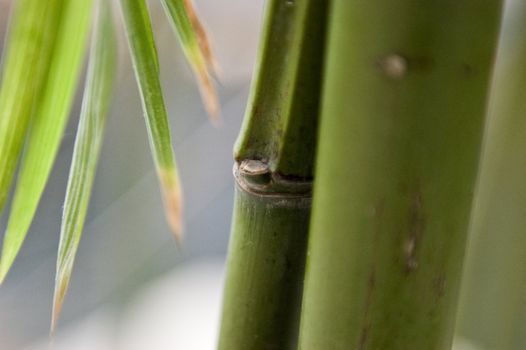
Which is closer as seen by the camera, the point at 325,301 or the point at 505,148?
the point at 325,301

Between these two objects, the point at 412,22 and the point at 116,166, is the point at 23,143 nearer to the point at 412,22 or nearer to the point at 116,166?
the point at 412,22

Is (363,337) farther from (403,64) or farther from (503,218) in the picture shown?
(503,218)

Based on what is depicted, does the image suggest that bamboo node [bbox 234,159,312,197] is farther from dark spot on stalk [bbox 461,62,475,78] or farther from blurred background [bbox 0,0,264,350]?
blurred background [bbox 0,0,264,350]

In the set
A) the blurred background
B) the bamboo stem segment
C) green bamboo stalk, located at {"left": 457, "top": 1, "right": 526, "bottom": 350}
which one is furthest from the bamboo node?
the blurred background

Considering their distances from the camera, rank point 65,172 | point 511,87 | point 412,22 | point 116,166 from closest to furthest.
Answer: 1. point 412,22
2. point 511,87
3. point 65,172
4. point 116,166

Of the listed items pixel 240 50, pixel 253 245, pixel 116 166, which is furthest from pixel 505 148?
pixel 116 166

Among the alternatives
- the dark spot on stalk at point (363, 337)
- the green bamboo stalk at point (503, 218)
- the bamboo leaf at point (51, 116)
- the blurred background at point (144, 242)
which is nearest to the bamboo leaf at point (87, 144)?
the bamboo leaf at point (51, 116)

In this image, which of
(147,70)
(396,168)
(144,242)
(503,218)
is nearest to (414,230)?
(396,168)

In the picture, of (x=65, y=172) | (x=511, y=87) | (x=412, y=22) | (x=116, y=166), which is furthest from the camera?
(x=116, y=166)
